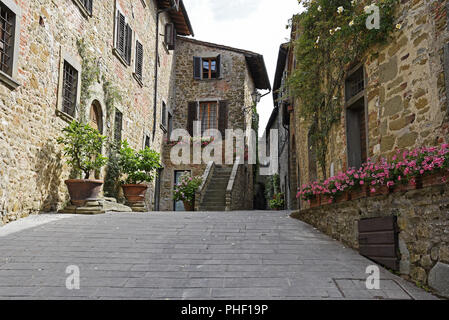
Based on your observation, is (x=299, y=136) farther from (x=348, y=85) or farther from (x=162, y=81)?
(x=162, y=81)

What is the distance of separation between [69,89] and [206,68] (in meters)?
10.2

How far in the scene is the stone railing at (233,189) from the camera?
12906 mm

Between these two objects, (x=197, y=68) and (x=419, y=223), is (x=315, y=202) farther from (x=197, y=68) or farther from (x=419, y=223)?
(x=197, y=68)

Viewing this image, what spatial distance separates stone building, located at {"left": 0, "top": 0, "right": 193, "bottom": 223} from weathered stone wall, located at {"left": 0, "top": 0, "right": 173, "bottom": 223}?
0.06ft

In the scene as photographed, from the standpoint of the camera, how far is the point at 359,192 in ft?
17.0

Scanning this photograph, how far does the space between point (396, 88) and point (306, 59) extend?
113 inches

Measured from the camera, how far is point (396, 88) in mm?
5312

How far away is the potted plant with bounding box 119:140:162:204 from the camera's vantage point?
35.5 ft

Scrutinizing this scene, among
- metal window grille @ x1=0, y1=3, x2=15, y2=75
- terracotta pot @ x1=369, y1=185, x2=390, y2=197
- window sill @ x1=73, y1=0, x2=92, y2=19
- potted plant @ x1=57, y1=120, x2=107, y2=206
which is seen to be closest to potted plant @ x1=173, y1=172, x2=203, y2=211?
potted plant @ x1=57, y1=120, x2=107, y2=206

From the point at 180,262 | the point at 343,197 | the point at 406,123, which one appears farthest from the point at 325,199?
the point at 180,262

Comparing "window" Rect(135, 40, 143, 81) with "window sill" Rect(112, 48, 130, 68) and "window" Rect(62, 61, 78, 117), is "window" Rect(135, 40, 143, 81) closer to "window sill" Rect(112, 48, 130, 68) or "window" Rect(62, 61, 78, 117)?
"window sill" Rect(112, 48, 130, 68)

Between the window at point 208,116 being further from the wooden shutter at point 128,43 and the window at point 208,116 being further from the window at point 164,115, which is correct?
the wooden shutter at point 128,43

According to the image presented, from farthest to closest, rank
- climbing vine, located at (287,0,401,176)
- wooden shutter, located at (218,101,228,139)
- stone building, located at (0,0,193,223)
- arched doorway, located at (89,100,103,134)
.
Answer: wooden shutter, located at (218,101,228,139) < arched doorway, located at (89,100,103,134) < stone building, located at (0,0,193,223) < climbing vine, located at (287,0,401,176)

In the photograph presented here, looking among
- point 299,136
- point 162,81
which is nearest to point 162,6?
point 162,81
